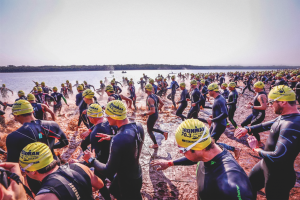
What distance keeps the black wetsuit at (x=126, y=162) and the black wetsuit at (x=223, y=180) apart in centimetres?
109

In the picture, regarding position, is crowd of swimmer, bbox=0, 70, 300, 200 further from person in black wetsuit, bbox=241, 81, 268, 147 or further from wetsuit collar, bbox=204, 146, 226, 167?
person in black wetsuit, bbox=241, 81, 268, 147

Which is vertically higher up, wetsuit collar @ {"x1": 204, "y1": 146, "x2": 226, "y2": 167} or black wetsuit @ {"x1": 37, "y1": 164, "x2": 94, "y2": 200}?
wetsuit collar @ {"x1": 204, "y1": 146, "x2": 226, "y2": 167}

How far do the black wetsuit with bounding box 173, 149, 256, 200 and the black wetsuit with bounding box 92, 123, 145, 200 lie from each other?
1088 mm

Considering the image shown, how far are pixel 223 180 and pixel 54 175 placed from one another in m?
1.83

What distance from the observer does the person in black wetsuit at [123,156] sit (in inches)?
85.1

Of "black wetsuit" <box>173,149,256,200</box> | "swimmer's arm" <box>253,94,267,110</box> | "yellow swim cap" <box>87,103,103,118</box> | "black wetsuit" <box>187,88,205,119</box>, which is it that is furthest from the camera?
"black wetsuit" <box>187,88,205,119</box>

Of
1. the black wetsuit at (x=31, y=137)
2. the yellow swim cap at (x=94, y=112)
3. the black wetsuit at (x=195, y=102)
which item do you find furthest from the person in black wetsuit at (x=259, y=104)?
the black wetsuit at (x=31, y=137)

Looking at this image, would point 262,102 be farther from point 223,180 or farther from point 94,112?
point 94,112

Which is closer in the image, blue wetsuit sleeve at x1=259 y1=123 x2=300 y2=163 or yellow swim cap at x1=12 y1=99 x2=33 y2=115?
blue wetsuit sleeve at x1=259 y1=123 x2=300 y2=163

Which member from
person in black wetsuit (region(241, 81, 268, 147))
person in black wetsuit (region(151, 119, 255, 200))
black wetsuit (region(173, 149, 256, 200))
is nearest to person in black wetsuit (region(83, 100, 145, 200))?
person in black wetsuit (region(151, 119, 255, 200))

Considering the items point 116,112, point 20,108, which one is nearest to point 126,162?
point 116,112

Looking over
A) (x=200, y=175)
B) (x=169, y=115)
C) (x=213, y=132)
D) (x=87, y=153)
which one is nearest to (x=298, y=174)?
(x=213, y=132)

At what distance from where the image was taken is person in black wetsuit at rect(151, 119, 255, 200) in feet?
4.33

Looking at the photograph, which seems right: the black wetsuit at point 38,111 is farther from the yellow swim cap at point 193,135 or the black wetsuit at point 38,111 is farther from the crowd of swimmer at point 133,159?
the yellow swim cap at point 193,135
